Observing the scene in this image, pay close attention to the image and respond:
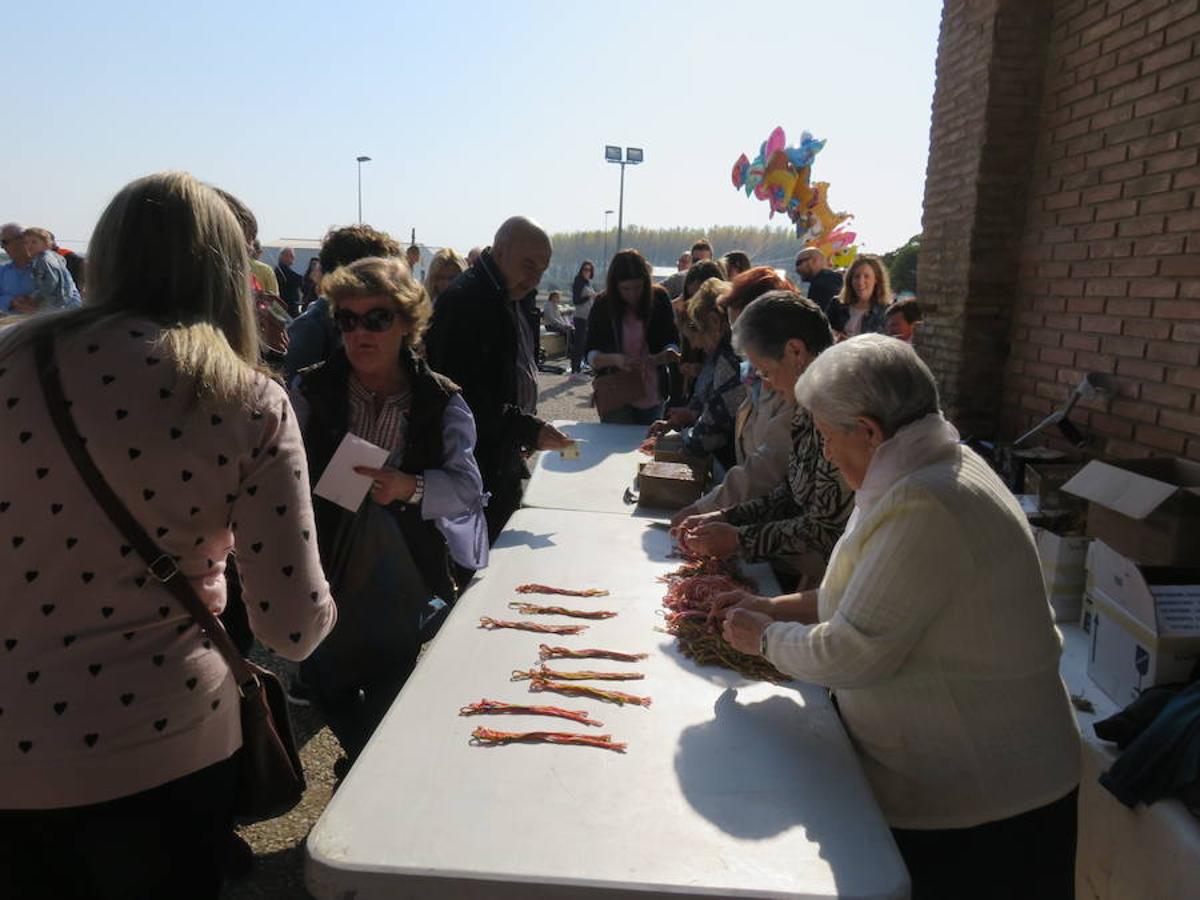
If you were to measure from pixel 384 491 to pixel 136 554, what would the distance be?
42.4 inches

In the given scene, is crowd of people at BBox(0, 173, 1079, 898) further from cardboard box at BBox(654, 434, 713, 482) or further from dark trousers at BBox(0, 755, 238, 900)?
cardboard box at BBox(654, 434, 713, 482)

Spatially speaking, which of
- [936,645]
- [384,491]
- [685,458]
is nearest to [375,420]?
[384,491]

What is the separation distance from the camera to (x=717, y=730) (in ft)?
5.44

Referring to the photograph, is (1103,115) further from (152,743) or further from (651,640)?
(152,743)

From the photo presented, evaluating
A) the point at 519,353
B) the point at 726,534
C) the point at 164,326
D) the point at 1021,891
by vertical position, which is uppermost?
the point at 164,326

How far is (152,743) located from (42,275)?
22.2ft

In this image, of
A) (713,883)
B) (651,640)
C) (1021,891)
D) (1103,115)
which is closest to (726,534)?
(651,640)

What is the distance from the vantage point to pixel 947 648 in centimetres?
150

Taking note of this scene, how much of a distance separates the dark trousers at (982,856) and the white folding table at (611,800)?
9.3 inches

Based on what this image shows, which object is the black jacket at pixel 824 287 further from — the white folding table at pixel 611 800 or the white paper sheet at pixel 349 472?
the white folding table at pixel 611 800

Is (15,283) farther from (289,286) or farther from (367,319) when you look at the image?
(289,286)

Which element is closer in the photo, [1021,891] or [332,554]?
[1021,891]

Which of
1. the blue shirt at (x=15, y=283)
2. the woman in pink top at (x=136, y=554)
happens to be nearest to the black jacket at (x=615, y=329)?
the woman in pink top at (x=136, y=554)

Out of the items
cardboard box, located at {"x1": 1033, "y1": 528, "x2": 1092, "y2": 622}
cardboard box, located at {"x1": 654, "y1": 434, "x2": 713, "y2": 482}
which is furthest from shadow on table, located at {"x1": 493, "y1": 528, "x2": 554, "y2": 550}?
cardboard box, located at {"x1": 1033, "y1": 528, "x2": 1092, "y2": 622}
